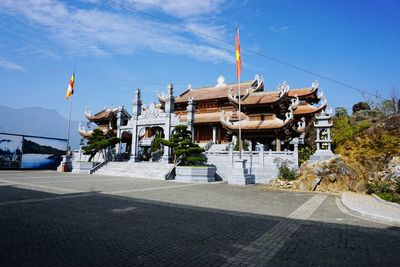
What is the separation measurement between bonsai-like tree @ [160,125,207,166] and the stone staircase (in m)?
1.22

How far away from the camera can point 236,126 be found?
27828 mm

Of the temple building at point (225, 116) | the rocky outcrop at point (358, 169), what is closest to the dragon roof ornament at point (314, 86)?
the temple building at point (225, 116)

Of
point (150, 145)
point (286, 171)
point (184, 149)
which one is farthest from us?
point (150, 145)

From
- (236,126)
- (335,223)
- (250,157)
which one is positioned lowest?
(335,223)

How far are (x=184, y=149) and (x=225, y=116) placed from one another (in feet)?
35.0

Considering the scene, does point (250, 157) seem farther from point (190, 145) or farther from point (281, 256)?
point (281, 256)

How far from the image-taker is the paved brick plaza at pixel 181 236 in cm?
468

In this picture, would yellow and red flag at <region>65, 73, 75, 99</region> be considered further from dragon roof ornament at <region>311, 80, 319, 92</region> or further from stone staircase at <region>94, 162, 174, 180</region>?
dragon roof ornament at <region>311, 80, 319, 92</region>

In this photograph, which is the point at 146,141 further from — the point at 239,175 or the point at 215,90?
the point at 239,175

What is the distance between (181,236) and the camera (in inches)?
238

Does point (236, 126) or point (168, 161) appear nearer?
point (168, 161)

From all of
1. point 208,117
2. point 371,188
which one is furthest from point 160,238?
point 208,117

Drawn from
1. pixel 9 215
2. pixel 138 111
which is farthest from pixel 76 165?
pixel 9 215

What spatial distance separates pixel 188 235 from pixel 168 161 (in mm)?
19569
